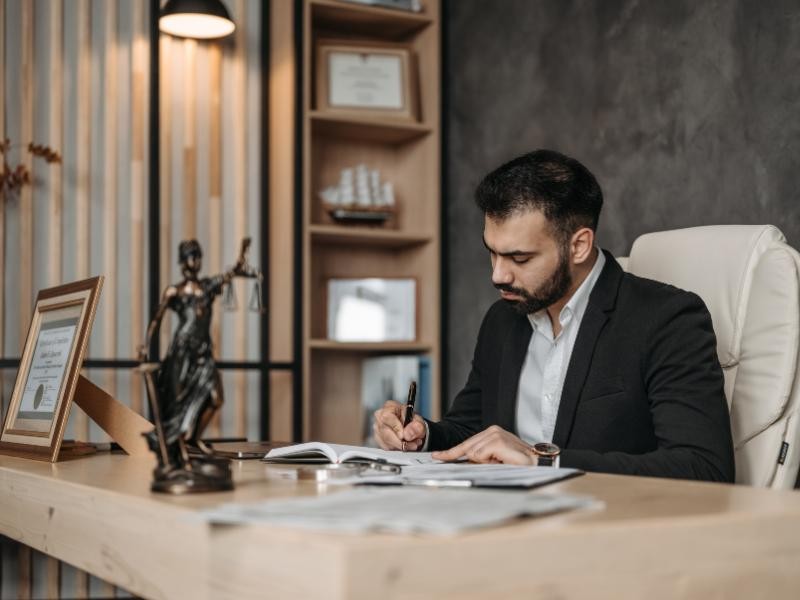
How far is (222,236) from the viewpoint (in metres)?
3.31

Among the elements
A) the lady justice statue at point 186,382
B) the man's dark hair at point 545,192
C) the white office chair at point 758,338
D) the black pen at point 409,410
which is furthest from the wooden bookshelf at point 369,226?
the lady justice statue at point 186,382

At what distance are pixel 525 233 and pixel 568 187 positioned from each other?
0.15 m

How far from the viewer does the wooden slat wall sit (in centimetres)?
302

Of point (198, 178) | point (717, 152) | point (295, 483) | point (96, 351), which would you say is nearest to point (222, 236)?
point (198, 178)

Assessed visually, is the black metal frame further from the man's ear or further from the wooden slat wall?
the man's ear

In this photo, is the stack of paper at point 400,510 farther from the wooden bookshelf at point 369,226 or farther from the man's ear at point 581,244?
the wooden bookshelf at point 369,226

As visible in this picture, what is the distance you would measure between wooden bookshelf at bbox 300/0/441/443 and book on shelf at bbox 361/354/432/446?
34 millimetres

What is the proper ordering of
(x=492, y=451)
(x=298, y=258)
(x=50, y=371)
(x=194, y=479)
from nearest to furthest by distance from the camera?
1. (x=194, y=479)
2. (x=492, y=451)
3. (x=50, y=371)
4. (x=298, y=258)

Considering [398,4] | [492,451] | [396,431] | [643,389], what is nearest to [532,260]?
[643,389]

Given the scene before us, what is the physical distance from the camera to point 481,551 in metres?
0.79

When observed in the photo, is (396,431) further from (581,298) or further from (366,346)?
(366,346)

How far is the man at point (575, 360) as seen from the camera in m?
1.69

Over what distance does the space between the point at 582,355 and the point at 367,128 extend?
176 cm

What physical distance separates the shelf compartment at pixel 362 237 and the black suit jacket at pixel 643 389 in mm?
→ 1332
